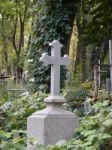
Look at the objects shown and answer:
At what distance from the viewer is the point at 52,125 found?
560cm

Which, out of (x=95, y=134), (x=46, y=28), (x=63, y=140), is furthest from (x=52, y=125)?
(x=46, y=28)

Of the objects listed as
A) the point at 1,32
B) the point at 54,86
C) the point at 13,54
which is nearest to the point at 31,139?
the point at 54,86

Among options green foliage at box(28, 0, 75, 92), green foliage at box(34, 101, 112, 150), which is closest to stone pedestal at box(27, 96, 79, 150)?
green foliage at box(34, 101, 112, 150)

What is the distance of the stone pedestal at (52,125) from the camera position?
18.2 feet

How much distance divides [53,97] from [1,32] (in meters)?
33.7

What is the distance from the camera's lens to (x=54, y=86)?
6.11 metres

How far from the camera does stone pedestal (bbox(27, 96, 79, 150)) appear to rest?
5.55 metres

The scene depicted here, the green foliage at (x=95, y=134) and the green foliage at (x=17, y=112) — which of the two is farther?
the green foliage at (x=17, y=112)

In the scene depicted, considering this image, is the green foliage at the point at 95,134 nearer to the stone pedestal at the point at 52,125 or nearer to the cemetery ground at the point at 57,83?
the cemetery ground at the point at 57,83

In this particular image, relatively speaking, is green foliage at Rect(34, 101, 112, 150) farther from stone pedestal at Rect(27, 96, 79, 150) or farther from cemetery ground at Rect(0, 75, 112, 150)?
stone pedestal at Rect(27, 96, 79, 150)

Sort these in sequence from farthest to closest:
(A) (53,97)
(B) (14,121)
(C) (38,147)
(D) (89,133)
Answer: (B) (14,121) → (A) (53,97) → (D) (89,133) → (C) (38,147)

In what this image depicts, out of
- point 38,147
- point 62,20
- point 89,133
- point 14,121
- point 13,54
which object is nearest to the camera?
point 38,147

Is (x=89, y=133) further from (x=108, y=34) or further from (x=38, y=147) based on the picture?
(x=108, y=34)

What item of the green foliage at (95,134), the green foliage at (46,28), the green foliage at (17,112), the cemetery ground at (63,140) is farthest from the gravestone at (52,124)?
the green foliage at (46,28)
